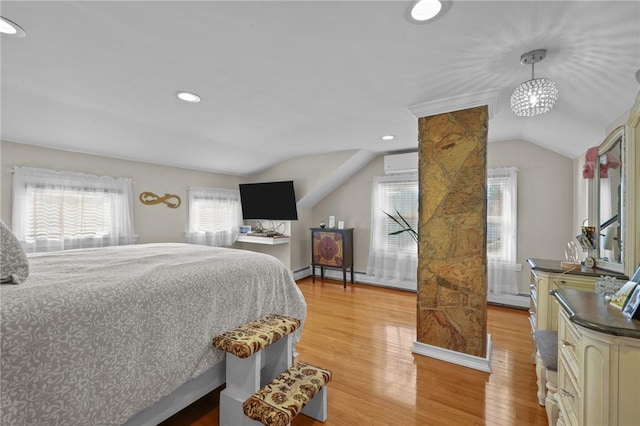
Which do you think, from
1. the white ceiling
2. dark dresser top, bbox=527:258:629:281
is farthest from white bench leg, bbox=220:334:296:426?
dark dresser top, bbox=527:258:629:281

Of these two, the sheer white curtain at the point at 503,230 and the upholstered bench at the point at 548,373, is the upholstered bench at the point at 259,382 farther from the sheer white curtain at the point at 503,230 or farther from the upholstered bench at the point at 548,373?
the sheer white curtain at the point at 503,230

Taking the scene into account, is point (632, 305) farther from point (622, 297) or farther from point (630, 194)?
point (630, 194)

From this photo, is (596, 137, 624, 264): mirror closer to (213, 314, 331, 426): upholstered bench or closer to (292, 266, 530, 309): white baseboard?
(292, 266, 530, 309): white baseboard

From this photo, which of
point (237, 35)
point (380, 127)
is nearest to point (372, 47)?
point (237, 35)

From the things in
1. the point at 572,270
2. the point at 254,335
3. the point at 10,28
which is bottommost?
the point at 254,335

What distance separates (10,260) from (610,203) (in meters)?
3.54

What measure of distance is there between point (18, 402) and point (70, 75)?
1.96 m

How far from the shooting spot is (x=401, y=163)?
419 centimetres

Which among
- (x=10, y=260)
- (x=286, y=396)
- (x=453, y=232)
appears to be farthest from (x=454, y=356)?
(x=10, y=260)

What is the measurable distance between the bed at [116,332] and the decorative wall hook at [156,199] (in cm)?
200

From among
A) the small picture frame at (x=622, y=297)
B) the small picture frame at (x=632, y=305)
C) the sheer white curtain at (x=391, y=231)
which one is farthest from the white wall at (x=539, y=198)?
the small picture frame at (x=632, y=305)

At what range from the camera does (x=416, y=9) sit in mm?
1238

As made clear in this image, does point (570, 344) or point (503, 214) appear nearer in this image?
point (570, 344)

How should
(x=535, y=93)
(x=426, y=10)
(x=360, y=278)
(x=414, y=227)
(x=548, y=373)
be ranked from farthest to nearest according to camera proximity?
(x=360, y=278), (x=414, y=227), (x=548, y=373), (x=535, y=93), (x=426, y=10)
